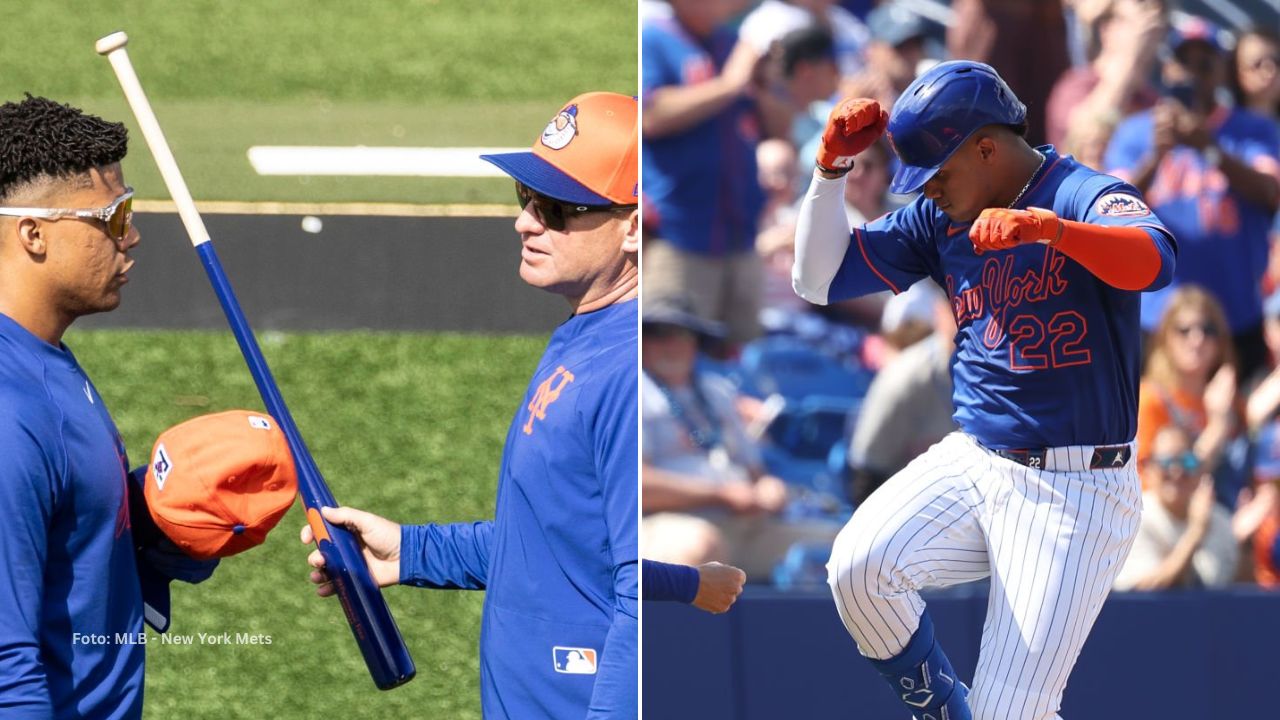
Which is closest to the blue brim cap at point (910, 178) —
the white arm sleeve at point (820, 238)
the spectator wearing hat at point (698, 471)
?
the white arm sleeve at point (820, 238)

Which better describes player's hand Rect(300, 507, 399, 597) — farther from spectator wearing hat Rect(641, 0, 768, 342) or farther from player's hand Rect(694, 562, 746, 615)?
spectator wearing hat Rect(641, 0, 768, 342)

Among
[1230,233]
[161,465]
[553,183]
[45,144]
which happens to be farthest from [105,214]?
[1230,233]

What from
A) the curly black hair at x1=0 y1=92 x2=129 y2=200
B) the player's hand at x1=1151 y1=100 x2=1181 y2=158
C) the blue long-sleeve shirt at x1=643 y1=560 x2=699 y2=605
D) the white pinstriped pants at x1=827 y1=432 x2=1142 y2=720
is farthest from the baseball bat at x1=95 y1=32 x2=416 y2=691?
the player's hand at x1=1151 y1=100 x2=1181 y2=158

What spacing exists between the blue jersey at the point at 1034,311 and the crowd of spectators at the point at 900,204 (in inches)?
68.4

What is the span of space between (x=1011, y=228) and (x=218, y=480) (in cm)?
133

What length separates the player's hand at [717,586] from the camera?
2699 millimetres

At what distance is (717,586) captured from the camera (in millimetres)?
2705

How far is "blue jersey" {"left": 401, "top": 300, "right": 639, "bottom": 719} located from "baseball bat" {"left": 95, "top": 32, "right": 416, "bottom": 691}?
0.25 metres

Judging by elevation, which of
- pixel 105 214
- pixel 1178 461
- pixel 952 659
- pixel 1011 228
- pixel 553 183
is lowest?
pixel 952 659

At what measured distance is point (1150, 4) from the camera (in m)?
5.10

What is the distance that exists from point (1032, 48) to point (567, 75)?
462cm

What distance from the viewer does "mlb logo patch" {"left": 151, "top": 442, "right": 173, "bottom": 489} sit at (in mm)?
2766

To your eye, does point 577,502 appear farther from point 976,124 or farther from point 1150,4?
point 1150,4

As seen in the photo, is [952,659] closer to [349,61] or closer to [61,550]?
[61,550]
